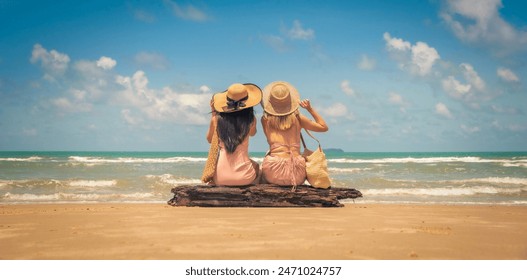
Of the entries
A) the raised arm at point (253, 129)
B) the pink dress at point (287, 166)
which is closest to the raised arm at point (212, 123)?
the raised arm at point (253, 129)

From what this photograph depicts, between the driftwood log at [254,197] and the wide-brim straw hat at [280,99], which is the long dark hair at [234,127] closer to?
the wide-brim straw hat at [280,99]

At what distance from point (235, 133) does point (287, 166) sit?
940 millimetres

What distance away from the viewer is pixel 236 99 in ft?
25.0

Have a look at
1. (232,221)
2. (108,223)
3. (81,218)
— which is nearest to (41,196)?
(81,218)

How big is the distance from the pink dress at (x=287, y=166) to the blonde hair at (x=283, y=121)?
0.26 ft

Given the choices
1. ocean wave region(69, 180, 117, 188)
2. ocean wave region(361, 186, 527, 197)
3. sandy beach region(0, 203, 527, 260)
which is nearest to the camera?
sandy beach region(0, 203, 527, 260)

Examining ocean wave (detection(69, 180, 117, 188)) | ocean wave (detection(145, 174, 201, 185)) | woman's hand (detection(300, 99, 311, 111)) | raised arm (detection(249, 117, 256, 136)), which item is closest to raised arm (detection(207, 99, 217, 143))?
raised arm (detection(249, 117, 256, 136))

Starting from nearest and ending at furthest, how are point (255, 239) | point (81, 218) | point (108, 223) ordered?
point (255, 239)
point (108, 223)
point (81, 218)

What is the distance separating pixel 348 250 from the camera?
13.6 ft

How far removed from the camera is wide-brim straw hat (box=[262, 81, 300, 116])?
25.5 ft

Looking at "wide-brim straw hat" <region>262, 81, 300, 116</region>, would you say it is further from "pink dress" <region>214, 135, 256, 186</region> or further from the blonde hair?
"pink dress" <region>214, 135, 256, 186</region>

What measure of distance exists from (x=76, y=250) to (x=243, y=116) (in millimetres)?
3905

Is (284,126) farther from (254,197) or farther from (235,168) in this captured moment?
(254,197)
